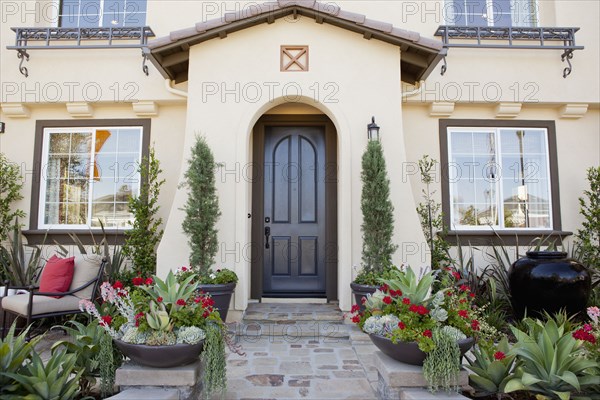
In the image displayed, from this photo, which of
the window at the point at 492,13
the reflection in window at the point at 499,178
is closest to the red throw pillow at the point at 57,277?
the reflection in window at the point at 499,178

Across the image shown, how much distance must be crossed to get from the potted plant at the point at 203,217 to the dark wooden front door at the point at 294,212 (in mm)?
1179

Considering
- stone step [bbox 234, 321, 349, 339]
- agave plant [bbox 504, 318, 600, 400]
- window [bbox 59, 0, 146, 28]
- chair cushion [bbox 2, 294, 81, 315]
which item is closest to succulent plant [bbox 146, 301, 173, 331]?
stone step [bbox 234, 321, 349, 339]

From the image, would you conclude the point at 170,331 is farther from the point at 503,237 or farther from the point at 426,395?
the point at 503,237

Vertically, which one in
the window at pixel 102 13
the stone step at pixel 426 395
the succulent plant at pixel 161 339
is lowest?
the stone step at pixel 426 395

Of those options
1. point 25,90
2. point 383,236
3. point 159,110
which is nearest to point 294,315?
point 383,236

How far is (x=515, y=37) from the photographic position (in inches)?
248

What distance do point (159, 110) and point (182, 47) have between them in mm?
1342

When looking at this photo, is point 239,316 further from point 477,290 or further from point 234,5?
point 234,5

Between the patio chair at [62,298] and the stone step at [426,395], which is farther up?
the patio chair at [62,298]

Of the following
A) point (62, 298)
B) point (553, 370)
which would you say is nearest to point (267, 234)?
point (62, 298)

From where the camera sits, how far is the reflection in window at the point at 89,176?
6.30 m

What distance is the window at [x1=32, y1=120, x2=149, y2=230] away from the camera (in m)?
6.29

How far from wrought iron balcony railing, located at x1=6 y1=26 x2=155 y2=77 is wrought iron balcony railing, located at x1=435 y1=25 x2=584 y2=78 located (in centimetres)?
477

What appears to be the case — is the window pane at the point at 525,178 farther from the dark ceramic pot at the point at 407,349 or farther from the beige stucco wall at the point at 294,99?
the dark ceramic pot at the point at 407,349
